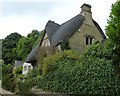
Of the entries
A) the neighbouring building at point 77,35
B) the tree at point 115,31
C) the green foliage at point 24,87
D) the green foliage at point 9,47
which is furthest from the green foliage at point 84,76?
the green foliage at point 9,47

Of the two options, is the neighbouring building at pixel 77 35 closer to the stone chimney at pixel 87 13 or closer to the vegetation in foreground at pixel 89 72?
the stone chimney at pixel 87 13

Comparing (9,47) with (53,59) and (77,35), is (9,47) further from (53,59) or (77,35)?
(53,59)

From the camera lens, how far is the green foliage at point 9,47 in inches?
2458

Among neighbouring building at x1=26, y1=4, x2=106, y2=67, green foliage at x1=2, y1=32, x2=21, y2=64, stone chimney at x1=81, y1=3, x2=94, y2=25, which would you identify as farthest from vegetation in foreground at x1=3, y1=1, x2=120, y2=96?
green foliage at x1=2, y1=32, x2=21, y2=64

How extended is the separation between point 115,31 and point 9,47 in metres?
57.8

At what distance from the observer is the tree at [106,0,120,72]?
47.7ft

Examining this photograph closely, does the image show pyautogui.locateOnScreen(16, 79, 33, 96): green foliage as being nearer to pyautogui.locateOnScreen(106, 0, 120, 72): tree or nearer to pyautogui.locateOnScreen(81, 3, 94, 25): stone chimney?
pyautogui.locateOnScreen(106, 0, 120, 72): tree

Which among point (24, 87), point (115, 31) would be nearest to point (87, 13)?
point (24, 87)

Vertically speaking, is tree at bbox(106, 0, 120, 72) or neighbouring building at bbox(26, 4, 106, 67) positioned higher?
neighbouring building at bbox(26, 4, 106, 67)

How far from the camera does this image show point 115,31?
1457cm

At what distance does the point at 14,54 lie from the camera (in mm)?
63906

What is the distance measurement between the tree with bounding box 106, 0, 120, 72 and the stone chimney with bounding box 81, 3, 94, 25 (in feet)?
59.5

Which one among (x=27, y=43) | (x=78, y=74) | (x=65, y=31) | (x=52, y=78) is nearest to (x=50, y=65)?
(x=52, y=78)

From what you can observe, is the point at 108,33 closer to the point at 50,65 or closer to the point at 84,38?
the point at 50,65
